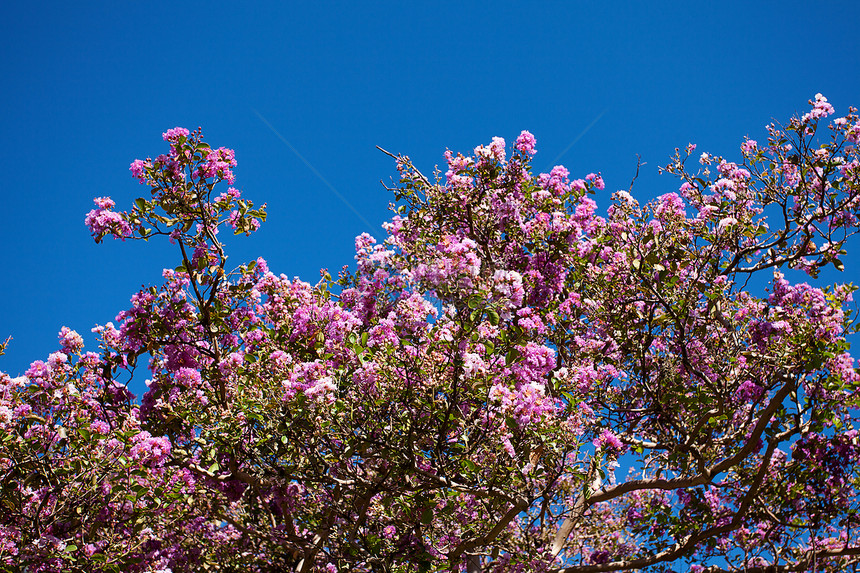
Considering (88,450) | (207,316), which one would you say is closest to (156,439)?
(88,450)

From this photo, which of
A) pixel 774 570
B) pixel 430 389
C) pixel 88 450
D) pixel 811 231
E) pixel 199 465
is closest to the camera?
pixel 430 389

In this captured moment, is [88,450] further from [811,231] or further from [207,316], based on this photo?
[811,231]

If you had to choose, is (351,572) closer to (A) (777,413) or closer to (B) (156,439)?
(B) (156,439)

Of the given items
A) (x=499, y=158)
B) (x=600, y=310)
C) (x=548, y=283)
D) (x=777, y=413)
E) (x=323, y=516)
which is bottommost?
(x=323, y=516)

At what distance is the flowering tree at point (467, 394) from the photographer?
665 cm

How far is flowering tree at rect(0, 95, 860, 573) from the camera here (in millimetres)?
6652

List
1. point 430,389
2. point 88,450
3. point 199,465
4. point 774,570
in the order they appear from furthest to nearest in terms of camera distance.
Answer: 1. point 199,465
2. point 774,570
3. point 88,450
4. point 430,389

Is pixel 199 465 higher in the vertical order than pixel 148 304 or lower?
lower

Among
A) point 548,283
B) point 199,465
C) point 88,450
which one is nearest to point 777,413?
point 548,283

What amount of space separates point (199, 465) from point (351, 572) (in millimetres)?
2321

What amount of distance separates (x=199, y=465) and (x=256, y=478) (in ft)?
2.99

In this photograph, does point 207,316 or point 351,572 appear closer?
point 351,572

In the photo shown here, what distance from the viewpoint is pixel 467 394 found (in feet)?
21.6

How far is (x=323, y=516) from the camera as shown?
328 inches
